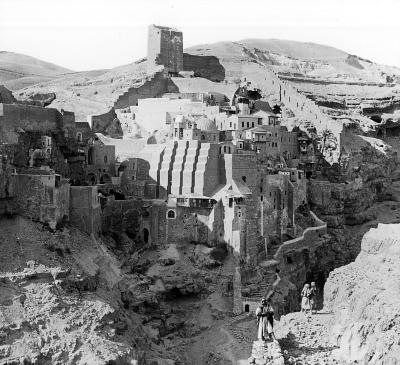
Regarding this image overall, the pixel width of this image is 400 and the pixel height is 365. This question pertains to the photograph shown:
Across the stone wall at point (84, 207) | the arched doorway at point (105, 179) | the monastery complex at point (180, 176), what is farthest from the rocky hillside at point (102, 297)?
the arched doorway at point (105, 179)

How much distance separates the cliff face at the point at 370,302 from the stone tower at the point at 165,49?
2764cm

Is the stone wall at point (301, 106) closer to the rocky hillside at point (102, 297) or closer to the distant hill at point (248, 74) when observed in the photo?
the distant hill at point (248, 74)

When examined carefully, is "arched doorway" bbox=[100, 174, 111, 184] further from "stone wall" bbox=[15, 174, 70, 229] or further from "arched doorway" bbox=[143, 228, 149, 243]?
"stone wall" bbox=[15, 174, 70, 229]

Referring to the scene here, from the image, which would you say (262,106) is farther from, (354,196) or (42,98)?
(42,98)

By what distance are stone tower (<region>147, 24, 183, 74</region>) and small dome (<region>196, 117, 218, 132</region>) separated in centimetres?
1198

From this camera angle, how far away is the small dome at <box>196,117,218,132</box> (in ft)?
165

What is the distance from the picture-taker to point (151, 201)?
156 ft

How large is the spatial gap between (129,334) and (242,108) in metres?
21.5

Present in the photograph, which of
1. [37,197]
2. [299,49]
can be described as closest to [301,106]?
[37,197]

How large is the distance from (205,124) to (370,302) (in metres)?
20.0

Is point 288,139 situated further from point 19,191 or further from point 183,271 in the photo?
point 19,191

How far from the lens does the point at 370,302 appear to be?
33.5 meters

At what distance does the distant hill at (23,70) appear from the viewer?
77750 millimetres

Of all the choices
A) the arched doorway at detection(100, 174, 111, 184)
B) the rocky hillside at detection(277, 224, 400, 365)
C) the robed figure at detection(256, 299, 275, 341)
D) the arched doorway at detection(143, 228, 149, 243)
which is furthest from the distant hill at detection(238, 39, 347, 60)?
the robed figure at detection(256, 299, 275, 341)
